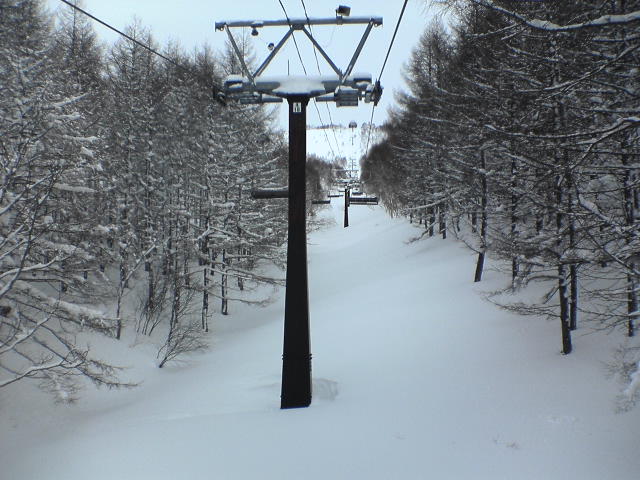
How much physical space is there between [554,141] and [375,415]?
240 inches

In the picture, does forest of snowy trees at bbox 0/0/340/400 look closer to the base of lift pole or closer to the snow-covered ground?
the snow-covered ground

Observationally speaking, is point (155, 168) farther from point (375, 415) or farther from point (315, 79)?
point (375, 415)

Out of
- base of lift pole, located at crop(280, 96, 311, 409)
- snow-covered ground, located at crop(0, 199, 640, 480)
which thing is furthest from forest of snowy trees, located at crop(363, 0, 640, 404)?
base of lift pole, located at crop(280, 96, 311, 409)

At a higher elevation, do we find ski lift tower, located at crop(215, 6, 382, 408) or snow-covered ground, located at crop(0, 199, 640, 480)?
ski lift tower, located at crop(215, 6, 382, 408)

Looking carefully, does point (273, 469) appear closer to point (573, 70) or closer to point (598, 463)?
point (598, 463)

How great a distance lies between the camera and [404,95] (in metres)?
25.4

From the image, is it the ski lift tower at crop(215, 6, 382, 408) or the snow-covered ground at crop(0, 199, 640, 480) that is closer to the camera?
the snow-covered ground at crop(0, 199, 640, 480)

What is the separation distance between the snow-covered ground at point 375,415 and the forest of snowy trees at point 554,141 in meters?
1.21

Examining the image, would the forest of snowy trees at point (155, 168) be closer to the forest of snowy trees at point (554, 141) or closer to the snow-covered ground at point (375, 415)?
the snow-covered ground at point (375, 415)

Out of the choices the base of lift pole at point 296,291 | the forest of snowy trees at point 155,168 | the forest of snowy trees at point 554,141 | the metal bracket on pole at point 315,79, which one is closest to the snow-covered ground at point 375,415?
the base of lift pole at point 296,291

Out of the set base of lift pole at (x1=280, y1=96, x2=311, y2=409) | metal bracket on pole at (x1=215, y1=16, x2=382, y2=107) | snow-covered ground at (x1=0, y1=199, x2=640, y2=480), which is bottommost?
snow-covered ground at (x1=0, y1=199, x2=640, y2=480)

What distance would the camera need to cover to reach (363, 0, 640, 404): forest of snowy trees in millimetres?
4844

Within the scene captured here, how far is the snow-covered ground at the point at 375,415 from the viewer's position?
18.8 ft

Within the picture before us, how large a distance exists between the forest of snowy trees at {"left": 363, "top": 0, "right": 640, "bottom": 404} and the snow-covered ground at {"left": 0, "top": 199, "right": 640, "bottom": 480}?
1206 mm
